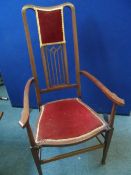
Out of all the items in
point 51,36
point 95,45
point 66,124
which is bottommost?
point 66,124

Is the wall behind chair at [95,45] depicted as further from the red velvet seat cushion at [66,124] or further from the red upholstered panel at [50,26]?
the red velvet seat cushion at [66,124]

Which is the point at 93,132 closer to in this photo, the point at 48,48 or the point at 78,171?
the point at 78,171

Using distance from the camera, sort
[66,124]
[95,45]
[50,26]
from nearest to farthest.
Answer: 1. [66,124]
2. [50,26]
3. [95,45]

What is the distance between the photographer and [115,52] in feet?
5.16

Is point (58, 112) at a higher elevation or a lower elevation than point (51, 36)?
lower

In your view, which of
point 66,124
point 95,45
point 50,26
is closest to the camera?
point 66,124

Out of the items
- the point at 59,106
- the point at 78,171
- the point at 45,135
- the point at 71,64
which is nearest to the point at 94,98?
the point at 71,64

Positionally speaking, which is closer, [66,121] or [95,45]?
[66,121]

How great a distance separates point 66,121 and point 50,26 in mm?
669

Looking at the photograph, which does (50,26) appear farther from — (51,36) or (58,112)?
(58,112)

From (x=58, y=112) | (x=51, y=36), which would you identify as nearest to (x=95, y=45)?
(x=51, y=36)

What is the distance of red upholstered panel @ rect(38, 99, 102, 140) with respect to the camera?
3.70 feet

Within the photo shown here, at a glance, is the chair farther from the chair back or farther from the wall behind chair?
the wall behind chair

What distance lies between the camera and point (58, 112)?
132 centimetres
